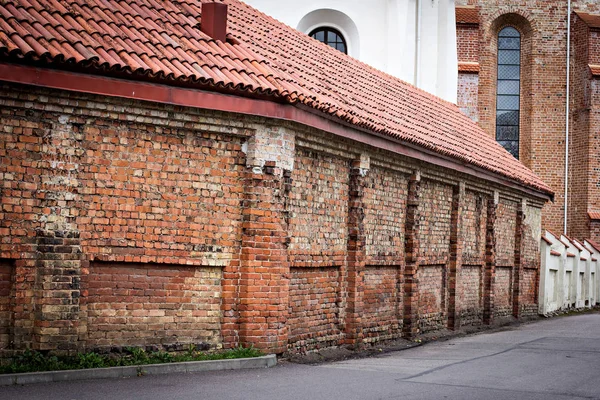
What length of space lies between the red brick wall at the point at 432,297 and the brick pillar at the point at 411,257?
31.7 inches

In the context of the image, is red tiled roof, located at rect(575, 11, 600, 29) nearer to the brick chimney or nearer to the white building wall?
the white building wall

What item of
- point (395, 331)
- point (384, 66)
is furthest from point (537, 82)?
point (395, 331)

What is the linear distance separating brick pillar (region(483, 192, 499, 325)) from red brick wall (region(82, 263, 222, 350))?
38.8 ft

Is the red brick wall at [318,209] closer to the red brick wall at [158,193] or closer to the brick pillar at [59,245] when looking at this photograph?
the red brick wall at [158,193]

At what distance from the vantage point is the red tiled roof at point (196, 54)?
10.4m

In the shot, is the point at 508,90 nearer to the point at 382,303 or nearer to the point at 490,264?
the point at 490,264

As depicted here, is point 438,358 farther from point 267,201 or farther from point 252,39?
point 252,39

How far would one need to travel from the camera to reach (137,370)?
10469 mm

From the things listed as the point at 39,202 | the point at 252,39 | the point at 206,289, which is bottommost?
the point at 206,289

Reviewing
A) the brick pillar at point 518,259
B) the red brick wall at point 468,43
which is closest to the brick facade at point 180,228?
the brick pillar at point 518,259

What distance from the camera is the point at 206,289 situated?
38.9 feet

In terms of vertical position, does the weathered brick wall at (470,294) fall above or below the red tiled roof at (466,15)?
below

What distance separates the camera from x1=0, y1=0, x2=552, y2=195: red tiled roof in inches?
410

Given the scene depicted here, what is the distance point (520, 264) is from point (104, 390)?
58.6 ft
